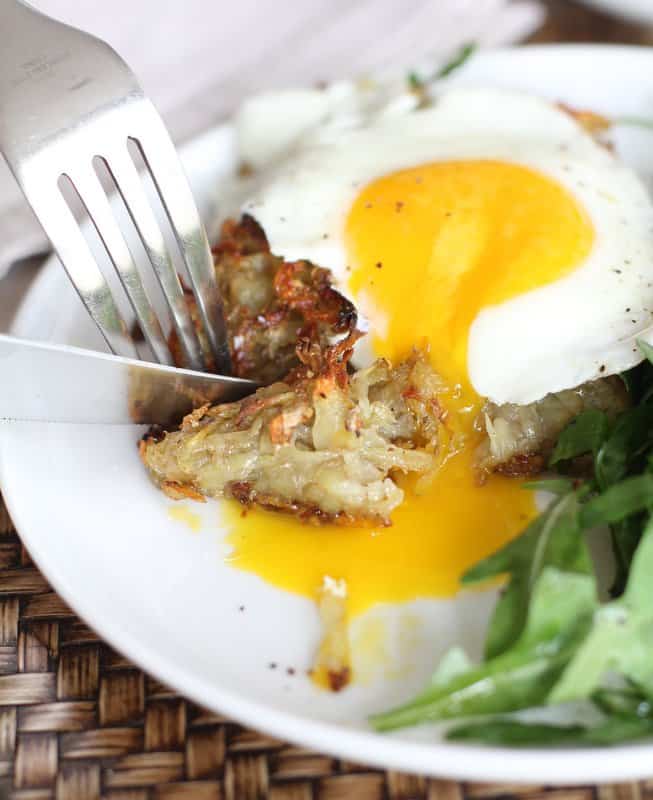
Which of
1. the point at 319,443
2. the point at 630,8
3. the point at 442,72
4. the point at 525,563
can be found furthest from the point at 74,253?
the point at 630,8

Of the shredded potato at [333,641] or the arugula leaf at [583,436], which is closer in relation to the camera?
the shredded potato at [333,641]

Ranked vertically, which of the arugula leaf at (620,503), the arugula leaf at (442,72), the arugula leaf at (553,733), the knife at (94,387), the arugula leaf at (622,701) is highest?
the knife at (94,387)

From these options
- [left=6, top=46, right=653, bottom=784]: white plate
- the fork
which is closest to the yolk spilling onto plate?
[left=6, top=46, right=653, bottom=784]: white plate

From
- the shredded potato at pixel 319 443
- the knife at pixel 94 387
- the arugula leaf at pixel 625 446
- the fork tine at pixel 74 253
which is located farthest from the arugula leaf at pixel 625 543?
the fork tine at pixel 74 253

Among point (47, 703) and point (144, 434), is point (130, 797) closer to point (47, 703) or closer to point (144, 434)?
point (47, 703)

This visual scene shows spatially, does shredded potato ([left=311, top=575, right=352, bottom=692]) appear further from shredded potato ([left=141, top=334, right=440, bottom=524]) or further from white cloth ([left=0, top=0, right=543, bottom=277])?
white cloth ([left=0, top=0, right=543, bottom=277])

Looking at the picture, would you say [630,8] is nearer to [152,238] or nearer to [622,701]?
[152,238]

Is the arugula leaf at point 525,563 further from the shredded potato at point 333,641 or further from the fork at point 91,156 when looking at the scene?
the fork at point 91,156

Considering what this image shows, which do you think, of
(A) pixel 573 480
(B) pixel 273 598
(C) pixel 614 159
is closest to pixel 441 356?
(A) pixel 573 480
